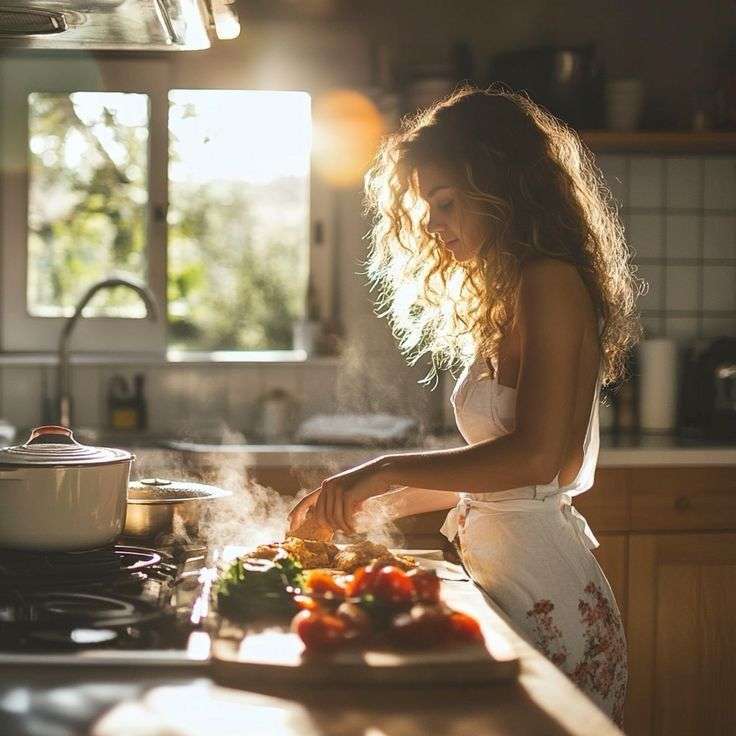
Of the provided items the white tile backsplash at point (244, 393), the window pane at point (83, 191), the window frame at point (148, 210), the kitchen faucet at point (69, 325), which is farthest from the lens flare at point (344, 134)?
the kitchen faucet at point (69, 325)

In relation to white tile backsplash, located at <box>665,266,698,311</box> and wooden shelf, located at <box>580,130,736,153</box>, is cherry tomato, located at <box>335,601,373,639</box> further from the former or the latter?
white tile backsplash, located at <box>665,266,698,311</box>

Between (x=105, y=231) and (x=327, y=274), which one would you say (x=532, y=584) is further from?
(x=105, y=231)

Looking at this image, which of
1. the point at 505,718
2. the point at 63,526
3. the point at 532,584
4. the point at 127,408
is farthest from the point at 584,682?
the point at 127,408

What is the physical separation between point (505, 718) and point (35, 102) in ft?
9.39

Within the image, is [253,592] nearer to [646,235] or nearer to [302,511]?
[302,511]

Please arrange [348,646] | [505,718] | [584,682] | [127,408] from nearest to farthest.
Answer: [505,718] → [348,646] → [584,682] → [127,408]

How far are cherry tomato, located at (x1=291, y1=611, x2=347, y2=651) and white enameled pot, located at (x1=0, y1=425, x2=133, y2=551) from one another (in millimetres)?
353

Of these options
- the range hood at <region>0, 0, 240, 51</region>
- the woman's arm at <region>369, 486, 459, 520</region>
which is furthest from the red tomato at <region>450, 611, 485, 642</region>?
the range hood at <region>0, 0, 240, 51</region>

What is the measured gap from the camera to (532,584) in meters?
1.47

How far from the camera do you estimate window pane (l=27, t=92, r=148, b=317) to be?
3287mm

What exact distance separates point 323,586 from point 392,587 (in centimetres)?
10

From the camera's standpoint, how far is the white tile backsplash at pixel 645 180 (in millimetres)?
3307

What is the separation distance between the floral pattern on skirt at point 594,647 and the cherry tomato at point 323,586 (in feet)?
1.24

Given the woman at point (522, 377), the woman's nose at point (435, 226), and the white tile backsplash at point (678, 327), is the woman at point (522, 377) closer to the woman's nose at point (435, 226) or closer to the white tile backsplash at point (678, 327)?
the woman's nose at point (435, 226)
